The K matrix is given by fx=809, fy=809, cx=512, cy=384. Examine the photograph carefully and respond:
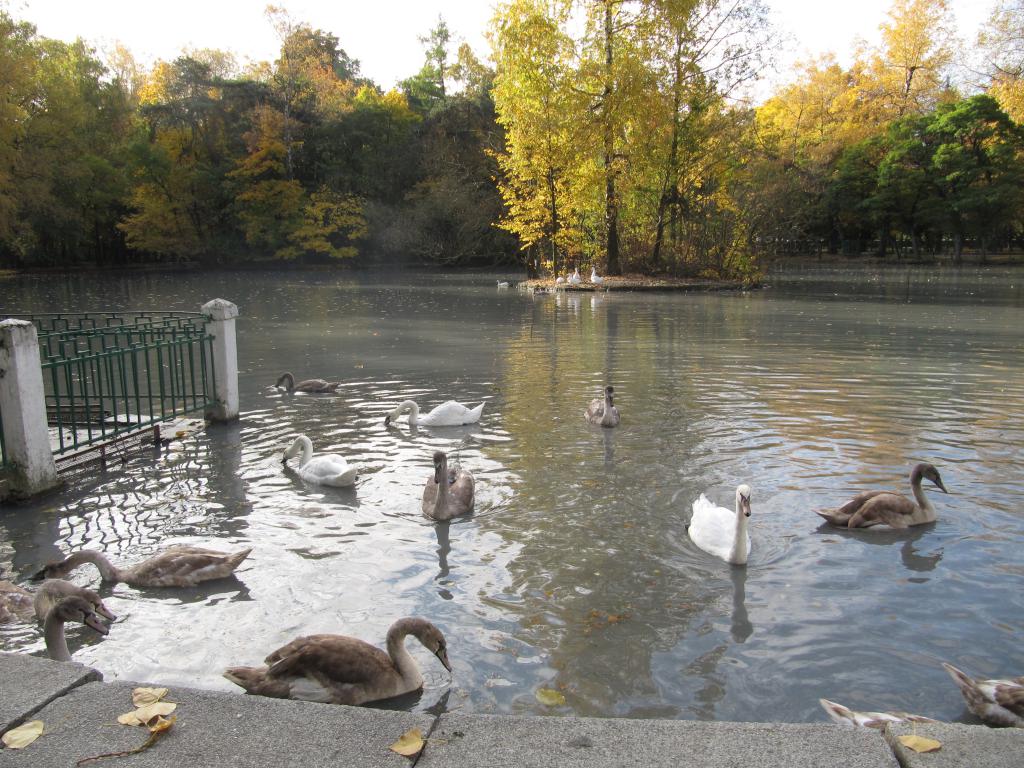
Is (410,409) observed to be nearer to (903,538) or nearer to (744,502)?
(744,502)

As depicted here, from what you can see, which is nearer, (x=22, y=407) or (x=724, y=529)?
(x=724, y=529)

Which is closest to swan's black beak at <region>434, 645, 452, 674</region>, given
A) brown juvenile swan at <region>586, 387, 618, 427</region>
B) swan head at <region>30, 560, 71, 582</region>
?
swan head at <region>30, 560, 71, 582</region>

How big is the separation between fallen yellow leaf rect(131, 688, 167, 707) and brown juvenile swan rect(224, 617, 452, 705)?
3.49ft

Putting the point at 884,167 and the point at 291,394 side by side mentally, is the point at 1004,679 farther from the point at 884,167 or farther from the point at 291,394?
the point at 884,167

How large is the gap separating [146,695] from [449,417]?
723 cm

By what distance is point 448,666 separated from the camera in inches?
176

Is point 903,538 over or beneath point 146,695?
beneath

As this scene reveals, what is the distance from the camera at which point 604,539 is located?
646 cm

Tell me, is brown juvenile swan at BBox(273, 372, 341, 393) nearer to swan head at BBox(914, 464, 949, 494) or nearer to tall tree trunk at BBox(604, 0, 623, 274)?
swan head at BBox(914, 464, 949, 494)

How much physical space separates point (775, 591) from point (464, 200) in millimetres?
49887

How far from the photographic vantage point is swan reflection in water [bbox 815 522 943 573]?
→ 6039 millimetres

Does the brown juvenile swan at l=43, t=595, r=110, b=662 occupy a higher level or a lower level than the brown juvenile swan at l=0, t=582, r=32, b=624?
higher

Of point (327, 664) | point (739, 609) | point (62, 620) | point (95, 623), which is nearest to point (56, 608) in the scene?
point (62, 620)

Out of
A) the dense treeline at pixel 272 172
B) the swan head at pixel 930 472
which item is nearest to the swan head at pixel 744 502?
the swan head at pixel 930 472
